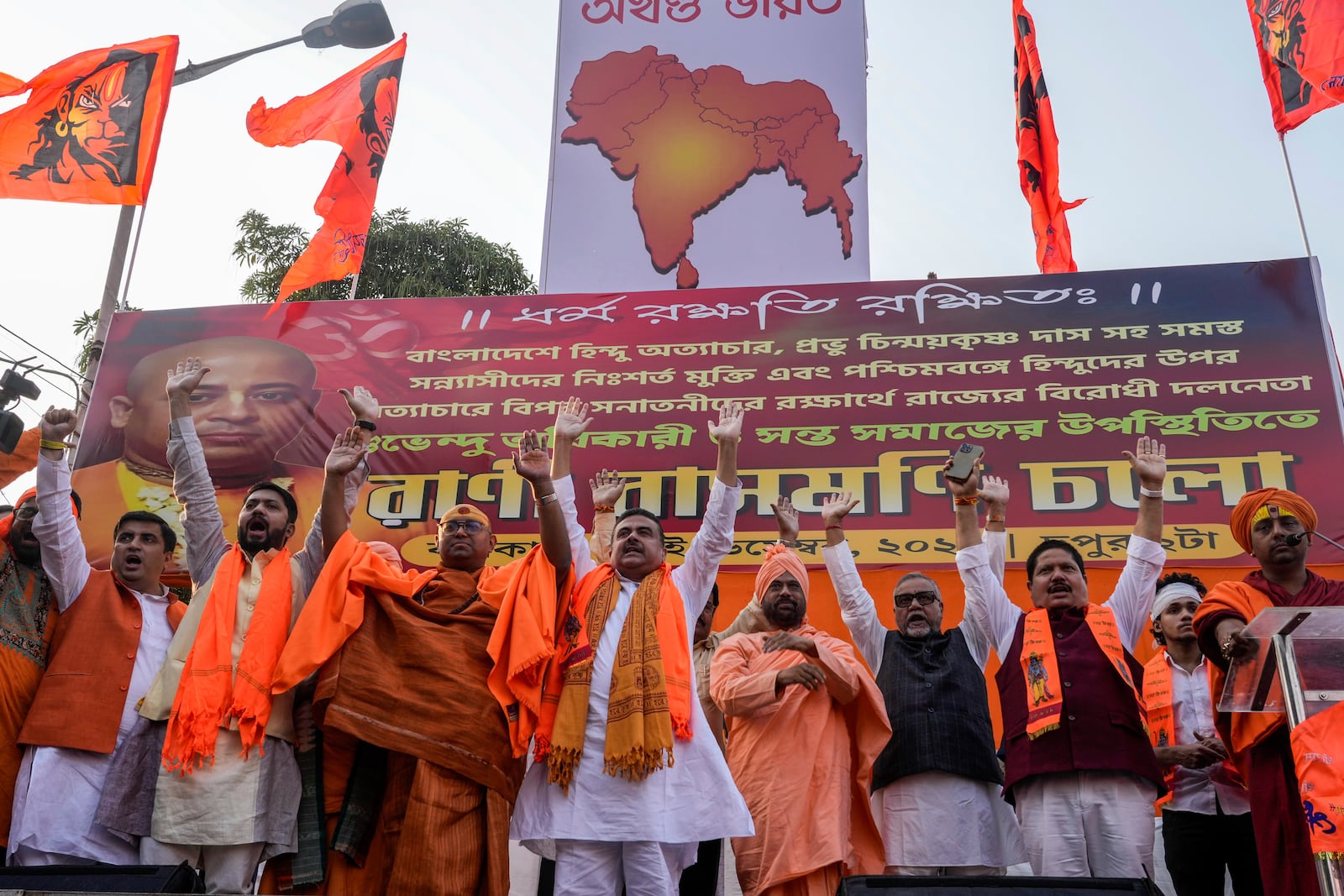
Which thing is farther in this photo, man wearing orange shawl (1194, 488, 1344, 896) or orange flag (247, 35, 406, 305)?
orange flag (247, 35, 406, 305)

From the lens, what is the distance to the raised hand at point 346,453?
3.14 metres

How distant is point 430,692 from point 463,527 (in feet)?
1.59

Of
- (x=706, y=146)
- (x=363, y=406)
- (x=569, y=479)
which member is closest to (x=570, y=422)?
(x=569, y=479)

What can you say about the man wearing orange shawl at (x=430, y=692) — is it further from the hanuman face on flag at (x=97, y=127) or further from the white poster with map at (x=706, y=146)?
the hanuman face on flag at (x=97, y=127)

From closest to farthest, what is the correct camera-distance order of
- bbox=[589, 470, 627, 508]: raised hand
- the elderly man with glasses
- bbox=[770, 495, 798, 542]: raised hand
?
the elderly man with glasses, bbox=[589, 470, 627, 508]: raised hand, bbox=[770, 495, 798, 542]: raised hand

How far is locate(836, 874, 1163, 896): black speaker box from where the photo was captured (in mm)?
2312

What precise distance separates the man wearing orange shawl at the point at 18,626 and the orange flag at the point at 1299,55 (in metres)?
5.89

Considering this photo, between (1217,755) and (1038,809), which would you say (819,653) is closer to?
(1038,809)

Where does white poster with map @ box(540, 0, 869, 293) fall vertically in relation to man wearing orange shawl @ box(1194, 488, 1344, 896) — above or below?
above

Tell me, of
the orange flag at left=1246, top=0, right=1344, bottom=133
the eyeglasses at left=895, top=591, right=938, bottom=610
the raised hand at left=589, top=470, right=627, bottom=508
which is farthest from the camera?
the orange flag at left=1246, top=0, right=1344, bottom=133

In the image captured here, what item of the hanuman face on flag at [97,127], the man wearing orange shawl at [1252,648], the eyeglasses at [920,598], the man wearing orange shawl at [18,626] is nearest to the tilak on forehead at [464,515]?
the man wearing orange shawl at [18,626]

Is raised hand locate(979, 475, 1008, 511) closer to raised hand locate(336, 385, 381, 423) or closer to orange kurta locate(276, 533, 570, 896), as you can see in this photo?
orange kurta locate(276, 533, 570, 896)

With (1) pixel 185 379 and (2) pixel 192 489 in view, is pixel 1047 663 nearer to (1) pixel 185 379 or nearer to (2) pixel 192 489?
(2) pixel 192 489

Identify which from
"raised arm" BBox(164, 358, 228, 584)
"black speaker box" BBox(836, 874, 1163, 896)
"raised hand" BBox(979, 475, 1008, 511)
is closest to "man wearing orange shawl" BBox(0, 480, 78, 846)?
"raised arm" BBox(164, 358, 228, 584)
